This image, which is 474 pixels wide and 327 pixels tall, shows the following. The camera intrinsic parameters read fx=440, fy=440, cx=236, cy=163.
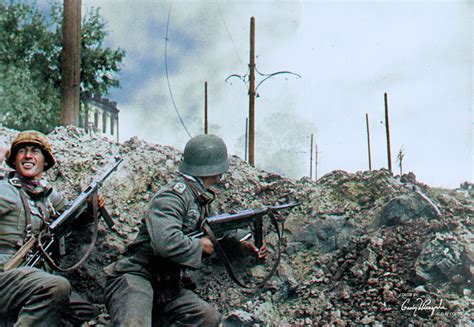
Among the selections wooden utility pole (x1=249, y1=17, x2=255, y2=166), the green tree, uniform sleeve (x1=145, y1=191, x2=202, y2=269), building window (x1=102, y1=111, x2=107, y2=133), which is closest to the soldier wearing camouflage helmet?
uniform sleeve (x1=145, y1=191, x2=202, y2=269)

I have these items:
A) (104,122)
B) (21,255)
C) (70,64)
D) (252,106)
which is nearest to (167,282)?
(21,255)

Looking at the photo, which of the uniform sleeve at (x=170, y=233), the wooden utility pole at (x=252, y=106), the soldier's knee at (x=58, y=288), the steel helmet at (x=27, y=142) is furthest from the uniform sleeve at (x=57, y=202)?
the wooden utility pole at (x=252, y=106)

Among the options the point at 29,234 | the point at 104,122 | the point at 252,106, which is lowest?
the point at 29,234

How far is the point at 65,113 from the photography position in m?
7.95

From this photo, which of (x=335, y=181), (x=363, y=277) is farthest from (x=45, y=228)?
(x=335, y=181)

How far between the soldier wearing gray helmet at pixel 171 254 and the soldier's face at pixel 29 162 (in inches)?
49.2

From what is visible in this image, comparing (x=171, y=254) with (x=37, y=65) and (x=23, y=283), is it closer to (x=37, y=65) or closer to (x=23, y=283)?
(x=23, y=283)

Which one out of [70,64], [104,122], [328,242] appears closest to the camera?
[328,242]

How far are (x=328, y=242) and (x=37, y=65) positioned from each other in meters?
14.3

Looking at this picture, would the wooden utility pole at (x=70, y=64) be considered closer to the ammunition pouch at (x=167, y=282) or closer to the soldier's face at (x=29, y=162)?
the soldier's face at (x=29, y=162)

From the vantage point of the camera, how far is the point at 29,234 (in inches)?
150

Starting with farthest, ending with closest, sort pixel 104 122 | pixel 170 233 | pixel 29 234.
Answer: pixel 104 122, pixel 29 234, pixel 170 233

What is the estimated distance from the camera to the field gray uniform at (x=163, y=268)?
338cm

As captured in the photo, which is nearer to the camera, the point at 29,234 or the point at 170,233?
the point at 170,233
